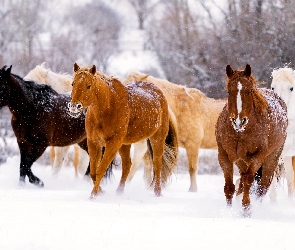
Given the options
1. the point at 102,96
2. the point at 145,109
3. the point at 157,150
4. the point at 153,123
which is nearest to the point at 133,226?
the point at 102,96

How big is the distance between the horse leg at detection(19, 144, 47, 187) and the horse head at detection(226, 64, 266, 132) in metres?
4.02

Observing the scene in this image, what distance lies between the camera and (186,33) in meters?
25.0

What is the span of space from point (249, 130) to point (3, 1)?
25.4 metres

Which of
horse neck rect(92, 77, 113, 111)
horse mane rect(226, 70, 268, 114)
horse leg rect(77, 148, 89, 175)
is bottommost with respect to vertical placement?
horse leg rect(77, 148, 89, 175)

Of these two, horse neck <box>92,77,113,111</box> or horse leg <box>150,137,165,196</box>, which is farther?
horse leg <box>150,137,165,196</box>

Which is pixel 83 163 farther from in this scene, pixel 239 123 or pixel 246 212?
pixel 239 123

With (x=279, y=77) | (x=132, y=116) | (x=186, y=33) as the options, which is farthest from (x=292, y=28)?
(x=132, y=116)

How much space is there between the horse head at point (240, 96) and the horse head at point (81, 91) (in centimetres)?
164

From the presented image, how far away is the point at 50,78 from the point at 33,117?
1884 mm

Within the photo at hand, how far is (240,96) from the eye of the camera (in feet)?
20.1

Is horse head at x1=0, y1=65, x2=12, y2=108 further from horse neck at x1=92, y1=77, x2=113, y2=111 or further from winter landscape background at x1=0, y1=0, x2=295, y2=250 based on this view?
horse neck at x1=92, y1=77, x2=113, y2=111

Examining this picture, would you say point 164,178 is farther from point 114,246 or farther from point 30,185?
point 114,246

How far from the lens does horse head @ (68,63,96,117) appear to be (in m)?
6.85

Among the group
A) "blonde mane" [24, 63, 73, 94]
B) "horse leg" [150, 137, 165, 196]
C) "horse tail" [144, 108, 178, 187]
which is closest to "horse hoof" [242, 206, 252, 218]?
"horse leg" [150, 137, 165, 196]
